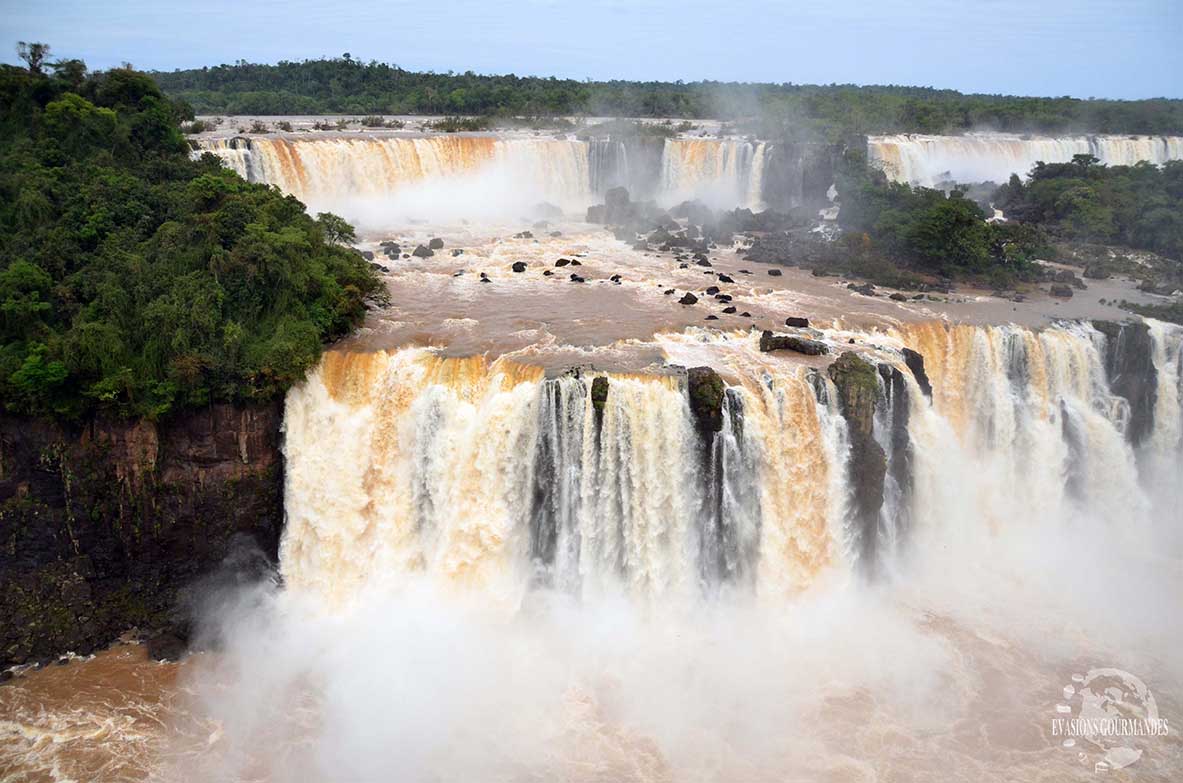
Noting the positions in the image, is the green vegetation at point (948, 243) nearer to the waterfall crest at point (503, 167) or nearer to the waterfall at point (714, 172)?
the waterfall at point (714, 172)

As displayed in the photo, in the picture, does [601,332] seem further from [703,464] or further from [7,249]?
[7,249]

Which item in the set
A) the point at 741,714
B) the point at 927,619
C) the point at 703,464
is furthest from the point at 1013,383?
the point at 741,714

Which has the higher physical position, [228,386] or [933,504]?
[228,386]

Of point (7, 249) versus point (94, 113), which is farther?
point (94, 113)

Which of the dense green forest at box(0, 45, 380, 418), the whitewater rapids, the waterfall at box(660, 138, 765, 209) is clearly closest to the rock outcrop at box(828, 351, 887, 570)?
the whitewater rapids

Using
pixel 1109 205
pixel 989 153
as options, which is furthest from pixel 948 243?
pixel 989 153

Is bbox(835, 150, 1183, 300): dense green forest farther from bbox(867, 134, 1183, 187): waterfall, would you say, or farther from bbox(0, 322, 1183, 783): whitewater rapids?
bbox(0, 322, 1183, 783): whitewater rapids
